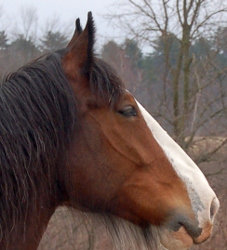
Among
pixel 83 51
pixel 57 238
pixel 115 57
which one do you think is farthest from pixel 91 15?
pixel 115 57

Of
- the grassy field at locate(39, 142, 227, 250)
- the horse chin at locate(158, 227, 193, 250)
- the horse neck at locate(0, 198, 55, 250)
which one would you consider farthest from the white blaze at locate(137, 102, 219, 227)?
the grassy field at locate(39, 142, 227, 250)

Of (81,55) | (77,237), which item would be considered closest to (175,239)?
(81,55)

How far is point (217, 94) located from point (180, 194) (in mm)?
5523

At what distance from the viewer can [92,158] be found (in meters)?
2.15

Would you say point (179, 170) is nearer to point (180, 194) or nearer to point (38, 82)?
point (180, 194)

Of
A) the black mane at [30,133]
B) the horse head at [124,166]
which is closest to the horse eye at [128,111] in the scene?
the horse head at [124,166]

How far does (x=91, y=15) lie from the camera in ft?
7.04

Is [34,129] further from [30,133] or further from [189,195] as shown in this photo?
[189,195]

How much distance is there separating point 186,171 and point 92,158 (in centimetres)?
45

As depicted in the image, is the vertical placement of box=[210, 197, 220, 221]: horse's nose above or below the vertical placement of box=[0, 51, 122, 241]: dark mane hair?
below

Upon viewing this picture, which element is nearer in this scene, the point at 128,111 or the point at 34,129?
the point at 34,129

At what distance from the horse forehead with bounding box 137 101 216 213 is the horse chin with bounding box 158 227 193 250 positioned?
0.16 m

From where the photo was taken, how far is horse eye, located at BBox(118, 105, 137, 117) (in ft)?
7.25

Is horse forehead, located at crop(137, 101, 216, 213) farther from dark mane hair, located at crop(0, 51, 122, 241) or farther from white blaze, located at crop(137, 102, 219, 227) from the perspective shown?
dark mane hair, located at crop(0, 51, 122, 241)
